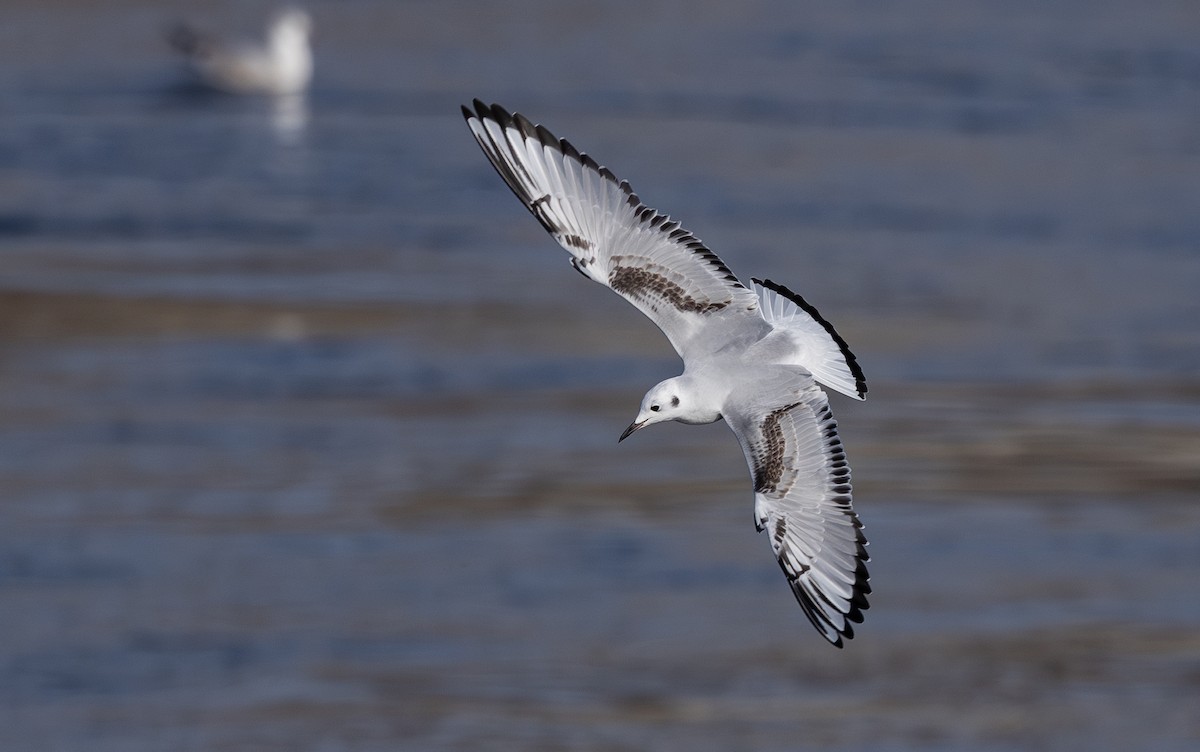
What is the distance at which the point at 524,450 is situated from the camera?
12.3 metres

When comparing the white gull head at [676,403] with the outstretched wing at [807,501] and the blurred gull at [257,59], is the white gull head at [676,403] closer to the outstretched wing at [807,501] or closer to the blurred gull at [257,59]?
the outstretched wing at [807,501]

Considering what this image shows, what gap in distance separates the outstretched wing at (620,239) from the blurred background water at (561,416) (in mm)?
2924

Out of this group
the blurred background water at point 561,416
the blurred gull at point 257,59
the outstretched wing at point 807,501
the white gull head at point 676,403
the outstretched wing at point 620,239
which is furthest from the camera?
the blurred gull at point 257,59

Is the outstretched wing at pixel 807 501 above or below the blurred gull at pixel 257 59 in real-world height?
below

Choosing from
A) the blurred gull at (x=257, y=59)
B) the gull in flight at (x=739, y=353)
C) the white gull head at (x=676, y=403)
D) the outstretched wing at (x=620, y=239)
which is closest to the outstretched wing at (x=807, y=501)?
the gull in flight at (x=739, y=353)

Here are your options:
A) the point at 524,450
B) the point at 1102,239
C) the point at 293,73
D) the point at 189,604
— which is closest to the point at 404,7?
the point at 293,73

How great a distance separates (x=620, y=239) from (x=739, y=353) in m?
0.64

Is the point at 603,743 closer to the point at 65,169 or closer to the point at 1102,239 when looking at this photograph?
the point at 1102,239

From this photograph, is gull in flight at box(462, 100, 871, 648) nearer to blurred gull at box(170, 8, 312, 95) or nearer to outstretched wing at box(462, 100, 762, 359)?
outstretched wing at box(462, 100, 762, 359)

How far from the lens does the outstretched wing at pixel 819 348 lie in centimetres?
637

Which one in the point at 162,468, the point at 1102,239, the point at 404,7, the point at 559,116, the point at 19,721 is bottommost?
the point at 19,721

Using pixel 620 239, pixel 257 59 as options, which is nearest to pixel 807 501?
pixel 620 239

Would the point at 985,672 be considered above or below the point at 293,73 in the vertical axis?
below

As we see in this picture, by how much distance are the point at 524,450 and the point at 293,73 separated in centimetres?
959
